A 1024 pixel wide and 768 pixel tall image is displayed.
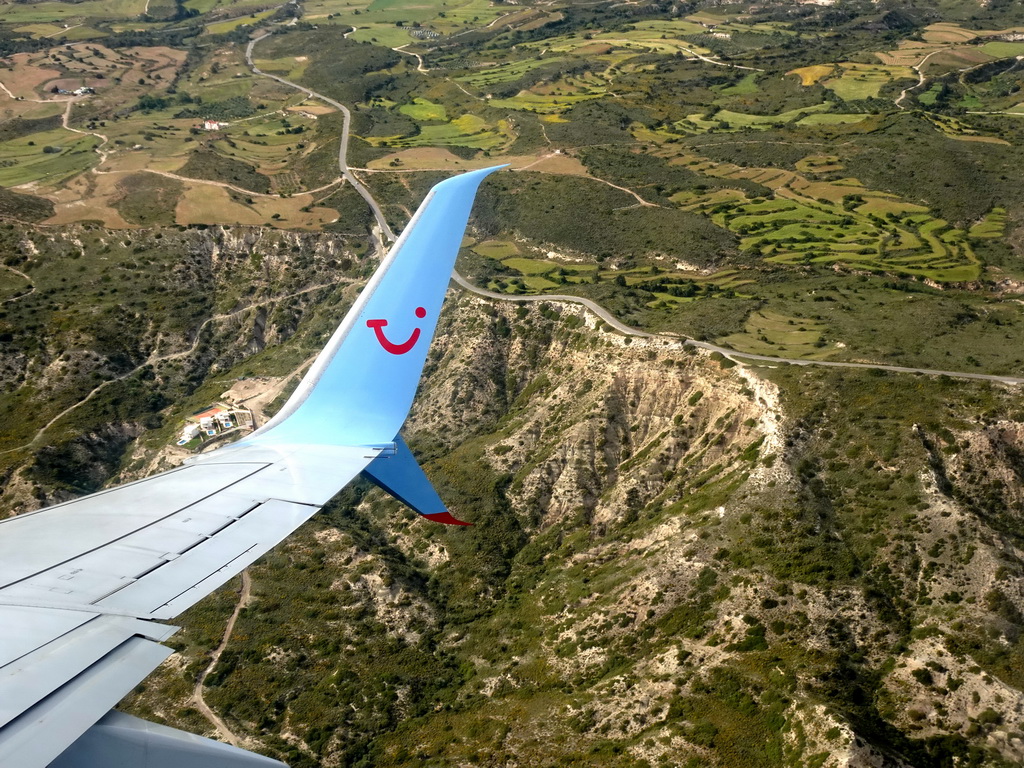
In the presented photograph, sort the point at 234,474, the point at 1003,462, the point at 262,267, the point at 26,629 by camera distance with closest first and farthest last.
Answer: the point at 26,629, the point at 234,474, the point at 1003,462, the point at 262,267

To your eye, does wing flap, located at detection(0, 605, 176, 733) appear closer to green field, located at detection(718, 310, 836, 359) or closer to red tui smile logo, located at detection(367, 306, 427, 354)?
red tui smile logo, located at detection(367, 306, 427, 354)

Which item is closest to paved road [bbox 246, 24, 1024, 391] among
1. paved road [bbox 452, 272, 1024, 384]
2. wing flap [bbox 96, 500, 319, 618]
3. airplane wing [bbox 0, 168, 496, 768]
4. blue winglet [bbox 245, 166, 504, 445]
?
paved road [bbox 452, 272, 1024, 384]

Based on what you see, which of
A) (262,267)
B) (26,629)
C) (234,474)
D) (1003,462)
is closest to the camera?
(26,629)

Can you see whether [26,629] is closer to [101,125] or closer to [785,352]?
[785,352]

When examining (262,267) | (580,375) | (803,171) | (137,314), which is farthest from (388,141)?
(580,375)

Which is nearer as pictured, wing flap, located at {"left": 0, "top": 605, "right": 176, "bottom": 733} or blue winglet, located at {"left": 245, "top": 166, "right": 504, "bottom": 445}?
wing flap, located at {"left": 0, "top": 605, "right": 176, "bottom": 733}
